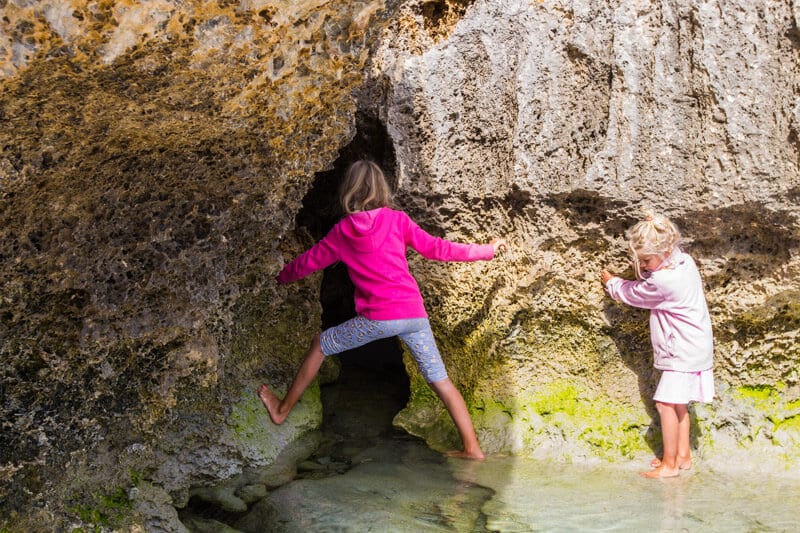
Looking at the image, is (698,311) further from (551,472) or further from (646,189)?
(551,472)

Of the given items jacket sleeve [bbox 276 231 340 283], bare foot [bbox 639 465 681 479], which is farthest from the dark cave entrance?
bare foot [bbox 639 465 681 479]

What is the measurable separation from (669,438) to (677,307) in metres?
0.55

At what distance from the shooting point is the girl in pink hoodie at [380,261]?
11.2 ft

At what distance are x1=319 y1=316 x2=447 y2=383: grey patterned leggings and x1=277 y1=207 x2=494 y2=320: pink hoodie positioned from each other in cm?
4

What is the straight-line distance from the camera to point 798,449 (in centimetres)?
344

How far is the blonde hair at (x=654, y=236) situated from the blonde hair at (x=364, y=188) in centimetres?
102

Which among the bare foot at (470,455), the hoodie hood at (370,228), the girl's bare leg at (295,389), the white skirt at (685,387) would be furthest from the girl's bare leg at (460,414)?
the white skirt at (685,387)

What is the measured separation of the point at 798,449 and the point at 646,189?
1307 mm

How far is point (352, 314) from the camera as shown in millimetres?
4875

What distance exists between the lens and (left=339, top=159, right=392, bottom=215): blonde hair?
3.39 meters

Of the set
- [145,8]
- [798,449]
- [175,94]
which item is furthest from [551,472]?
[145,8]

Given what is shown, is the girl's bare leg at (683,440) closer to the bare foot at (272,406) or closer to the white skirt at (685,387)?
the white skirt at (685,387)

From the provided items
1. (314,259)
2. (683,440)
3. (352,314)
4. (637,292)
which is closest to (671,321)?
(637,292)

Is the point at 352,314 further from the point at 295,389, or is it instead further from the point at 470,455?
the point at 470,455
